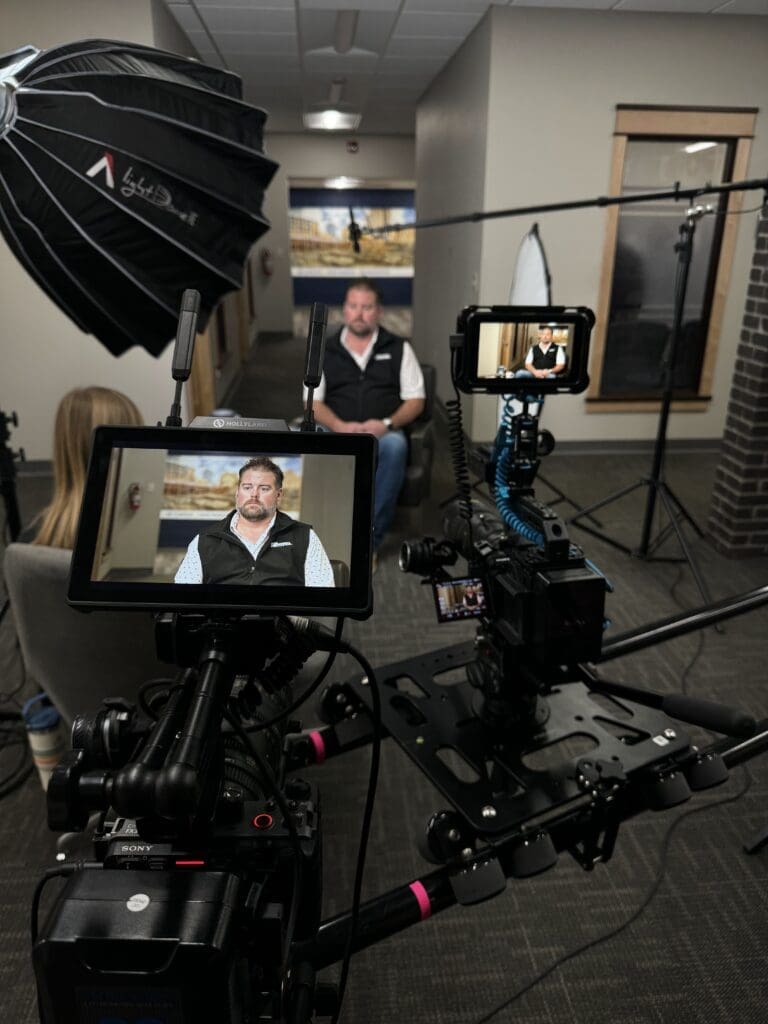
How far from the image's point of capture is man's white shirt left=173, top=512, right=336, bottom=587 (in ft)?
2.18

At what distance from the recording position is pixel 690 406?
444cm

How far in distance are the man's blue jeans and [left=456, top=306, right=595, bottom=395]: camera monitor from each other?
1833mm

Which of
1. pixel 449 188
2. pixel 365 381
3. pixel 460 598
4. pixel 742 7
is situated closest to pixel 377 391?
pixel 365 381

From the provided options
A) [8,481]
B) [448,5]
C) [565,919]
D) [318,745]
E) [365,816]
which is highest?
[448,5]

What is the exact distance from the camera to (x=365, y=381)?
2.99 metres

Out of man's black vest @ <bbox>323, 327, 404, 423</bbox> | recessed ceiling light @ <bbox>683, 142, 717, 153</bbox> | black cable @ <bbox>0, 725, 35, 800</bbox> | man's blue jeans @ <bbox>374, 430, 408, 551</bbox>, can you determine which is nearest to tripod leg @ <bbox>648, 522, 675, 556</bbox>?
man's blue jeans @ <bbox>374, 430, 408, 551</bbox>

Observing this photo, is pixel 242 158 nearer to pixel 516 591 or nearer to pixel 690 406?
pixel 516 591

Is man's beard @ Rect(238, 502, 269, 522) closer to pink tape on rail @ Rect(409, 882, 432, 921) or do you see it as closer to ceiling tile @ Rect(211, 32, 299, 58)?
pink tape on rail @ Rect(409, 882, 432, 921)

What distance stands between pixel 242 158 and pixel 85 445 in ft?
2.35

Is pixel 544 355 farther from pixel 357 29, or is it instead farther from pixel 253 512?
pixel 357 29

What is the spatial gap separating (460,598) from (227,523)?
49cm

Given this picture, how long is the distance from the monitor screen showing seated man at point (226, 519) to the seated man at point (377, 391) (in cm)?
221

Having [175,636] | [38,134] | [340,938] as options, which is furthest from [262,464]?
[38,134]

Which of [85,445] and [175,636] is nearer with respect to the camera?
[175,636]
